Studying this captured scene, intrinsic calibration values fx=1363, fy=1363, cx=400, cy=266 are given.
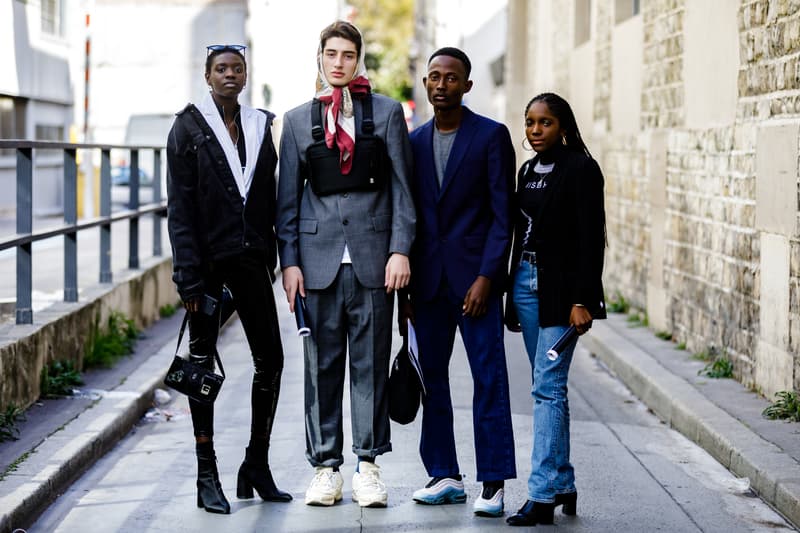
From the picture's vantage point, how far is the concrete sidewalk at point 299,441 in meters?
5.87

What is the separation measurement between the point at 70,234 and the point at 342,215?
372 cm

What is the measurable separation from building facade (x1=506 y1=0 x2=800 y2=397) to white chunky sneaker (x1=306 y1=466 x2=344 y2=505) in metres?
3.12

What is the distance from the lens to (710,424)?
7.62 metres

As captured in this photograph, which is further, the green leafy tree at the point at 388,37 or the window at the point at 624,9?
the green leafy tree at the point at 388,37

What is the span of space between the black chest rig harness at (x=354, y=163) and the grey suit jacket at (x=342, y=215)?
0.03 metres

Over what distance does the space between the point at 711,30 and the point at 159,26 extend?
2504 centimetres

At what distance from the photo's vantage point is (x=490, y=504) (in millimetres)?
5852

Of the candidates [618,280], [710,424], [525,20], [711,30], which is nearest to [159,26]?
[525,20]

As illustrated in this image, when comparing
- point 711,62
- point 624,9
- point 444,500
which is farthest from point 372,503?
point 624,9

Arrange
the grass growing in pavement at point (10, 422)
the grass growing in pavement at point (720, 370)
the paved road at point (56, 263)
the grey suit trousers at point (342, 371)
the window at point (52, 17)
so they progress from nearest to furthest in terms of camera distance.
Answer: the grey suit trousers at point (342, 371) → the grass growing in pavement at point (10, 422) → the grass growing in pavement at point (720, 370) → the paved road at point (56, 263) → the window at point (52, 17)

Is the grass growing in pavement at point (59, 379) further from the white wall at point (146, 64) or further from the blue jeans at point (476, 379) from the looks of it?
the white wall at point (146, 64)

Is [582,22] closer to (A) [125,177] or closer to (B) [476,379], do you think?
(A) [125,177]

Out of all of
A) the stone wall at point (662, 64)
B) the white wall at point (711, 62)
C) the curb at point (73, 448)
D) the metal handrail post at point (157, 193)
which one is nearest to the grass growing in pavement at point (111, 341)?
the curb at point (73, 448)

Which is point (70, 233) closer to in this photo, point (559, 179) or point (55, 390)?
point (55, 390)
